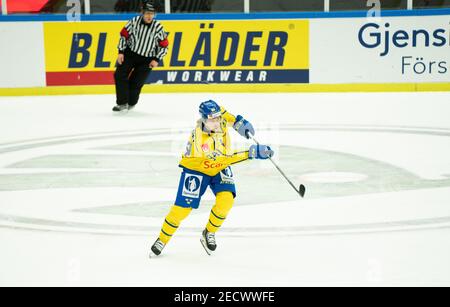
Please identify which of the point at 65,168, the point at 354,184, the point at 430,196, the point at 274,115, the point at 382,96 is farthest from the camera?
the point at 382,96

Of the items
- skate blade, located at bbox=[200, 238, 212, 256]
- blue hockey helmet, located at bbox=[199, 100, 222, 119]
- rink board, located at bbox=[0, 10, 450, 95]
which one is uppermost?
blue hockey helmet, located at bbox=[199, 100, 222, 119]

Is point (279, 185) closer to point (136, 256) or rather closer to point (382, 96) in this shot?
point (136, 256)

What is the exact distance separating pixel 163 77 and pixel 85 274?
9.64 meters

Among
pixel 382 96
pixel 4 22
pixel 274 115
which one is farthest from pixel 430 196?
pixel 4 22

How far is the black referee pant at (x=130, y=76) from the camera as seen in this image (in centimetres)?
1259

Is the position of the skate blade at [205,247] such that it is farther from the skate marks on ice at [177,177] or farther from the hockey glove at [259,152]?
the hockey glove at [259,152]

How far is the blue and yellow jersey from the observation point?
5.39m

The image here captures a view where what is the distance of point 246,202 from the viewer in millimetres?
7035

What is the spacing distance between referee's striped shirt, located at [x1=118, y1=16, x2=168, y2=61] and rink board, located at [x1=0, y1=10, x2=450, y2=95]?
6.27 feet

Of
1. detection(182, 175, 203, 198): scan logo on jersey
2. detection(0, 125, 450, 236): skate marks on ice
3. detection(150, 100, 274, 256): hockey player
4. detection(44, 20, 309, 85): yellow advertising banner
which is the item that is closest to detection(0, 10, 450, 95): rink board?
detection(44, 20, 309, 85): yellow advertising banner

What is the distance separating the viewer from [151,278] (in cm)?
500

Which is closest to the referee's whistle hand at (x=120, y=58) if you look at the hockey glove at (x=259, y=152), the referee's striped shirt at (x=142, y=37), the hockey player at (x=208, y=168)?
the referee's striped shirt at (x=142, y=37)

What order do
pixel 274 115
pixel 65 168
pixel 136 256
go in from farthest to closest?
1. pixel 274 115
2. pixel 65 168
3. pixel 136 256

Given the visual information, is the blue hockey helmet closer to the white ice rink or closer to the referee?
the white ice rink
